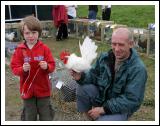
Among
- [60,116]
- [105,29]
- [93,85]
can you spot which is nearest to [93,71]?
[93,85]

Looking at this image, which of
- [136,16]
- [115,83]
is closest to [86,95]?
[115,83]

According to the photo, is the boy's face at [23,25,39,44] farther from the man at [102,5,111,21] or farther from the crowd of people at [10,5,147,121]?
the man at [102,5,111,21]

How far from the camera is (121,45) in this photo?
2766 millimetres

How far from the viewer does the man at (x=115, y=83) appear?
2.77 metres

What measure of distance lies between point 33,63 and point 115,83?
0.75 metres

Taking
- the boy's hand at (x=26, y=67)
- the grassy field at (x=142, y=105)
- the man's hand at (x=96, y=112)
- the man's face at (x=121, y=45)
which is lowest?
the grassy field at (x=142, y=105)

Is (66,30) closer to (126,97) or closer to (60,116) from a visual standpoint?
(60,116)

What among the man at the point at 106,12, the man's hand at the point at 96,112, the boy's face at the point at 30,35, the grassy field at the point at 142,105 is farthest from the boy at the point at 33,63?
the man at the point at 106,12

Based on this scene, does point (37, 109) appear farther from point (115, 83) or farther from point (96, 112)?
point (115, 83)

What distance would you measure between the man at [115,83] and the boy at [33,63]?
288 mm

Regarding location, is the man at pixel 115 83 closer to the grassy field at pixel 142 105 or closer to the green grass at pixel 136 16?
the grassy field at pixel 142 105

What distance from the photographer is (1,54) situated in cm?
416

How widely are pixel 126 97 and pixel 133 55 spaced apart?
1.15 ft

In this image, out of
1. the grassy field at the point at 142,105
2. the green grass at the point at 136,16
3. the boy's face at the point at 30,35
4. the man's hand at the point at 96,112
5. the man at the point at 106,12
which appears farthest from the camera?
the green grass at the point at 136,16
